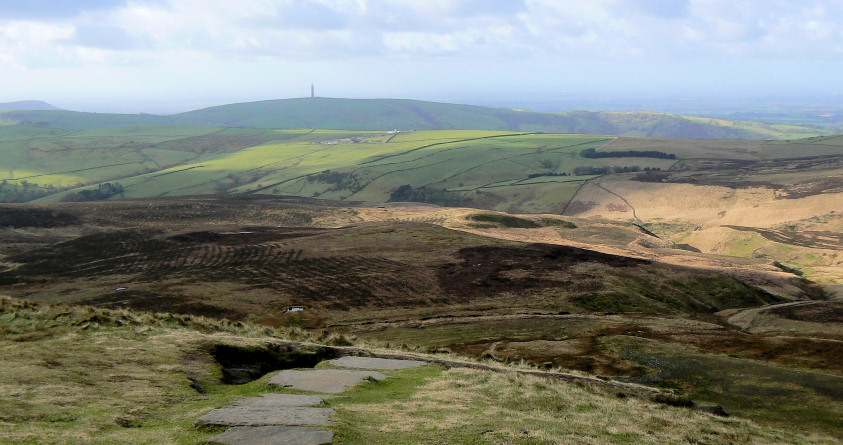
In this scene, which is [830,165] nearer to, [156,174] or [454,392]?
[454,392]

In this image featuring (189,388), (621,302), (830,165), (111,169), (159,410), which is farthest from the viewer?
(111,169)

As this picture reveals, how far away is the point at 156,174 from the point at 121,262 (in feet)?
433

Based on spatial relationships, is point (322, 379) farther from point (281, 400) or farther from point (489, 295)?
point (489, 295)

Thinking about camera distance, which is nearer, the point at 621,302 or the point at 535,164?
the point at 621,302

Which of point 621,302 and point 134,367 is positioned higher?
point 134,367

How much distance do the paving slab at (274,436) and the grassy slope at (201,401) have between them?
0.44 meters

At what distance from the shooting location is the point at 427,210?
114188 mm

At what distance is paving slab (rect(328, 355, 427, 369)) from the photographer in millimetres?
23672

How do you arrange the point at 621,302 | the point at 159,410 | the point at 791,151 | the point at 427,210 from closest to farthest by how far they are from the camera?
the point at 159,410, the point at 621,302, the point at 427,210, the point at 791,151

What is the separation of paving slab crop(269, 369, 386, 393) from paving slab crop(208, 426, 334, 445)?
17.5ft

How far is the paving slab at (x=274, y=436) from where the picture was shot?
43.0 feet

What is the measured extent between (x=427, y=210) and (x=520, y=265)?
5446 centimetres

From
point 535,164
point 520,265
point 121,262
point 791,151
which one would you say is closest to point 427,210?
point 520,265

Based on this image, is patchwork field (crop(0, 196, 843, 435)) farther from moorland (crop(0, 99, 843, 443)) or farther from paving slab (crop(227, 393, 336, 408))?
paving slab (crop(227, 393, 336, 408))
